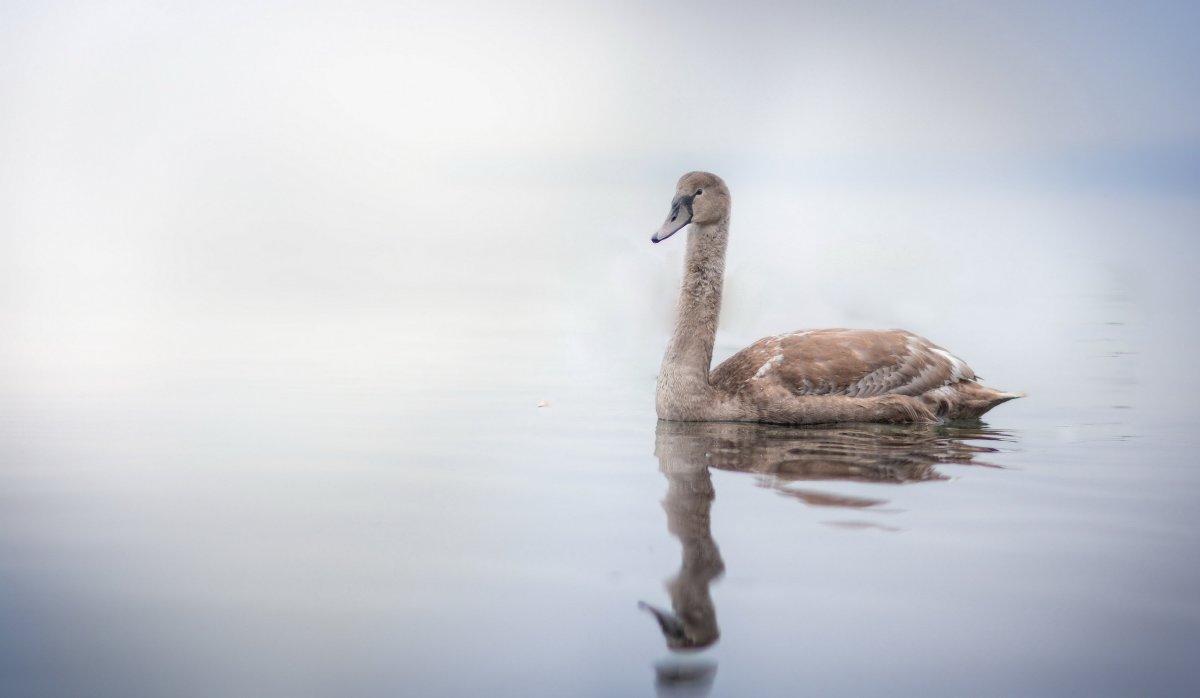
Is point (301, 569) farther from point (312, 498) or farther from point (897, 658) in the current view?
point (897, 658)

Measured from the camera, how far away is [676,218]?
9.74 metres

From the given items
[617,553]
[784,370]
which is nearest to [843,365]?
[784,370]

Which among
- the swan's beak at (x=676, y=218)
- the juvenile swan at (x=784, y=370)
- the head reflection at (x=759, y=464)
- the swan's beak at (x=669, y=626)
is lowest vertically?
the swan's beak at (x=669, y=626)

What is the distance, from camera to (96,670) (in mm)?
3613

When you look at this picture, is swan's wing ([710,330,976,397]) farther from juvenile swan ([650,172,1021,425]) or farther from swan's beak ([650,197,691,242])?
swan's beak ([650,197,691,242])

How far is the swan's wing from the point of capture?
30.4ft

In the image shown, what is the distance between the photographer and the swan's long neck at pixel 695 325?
9.32m

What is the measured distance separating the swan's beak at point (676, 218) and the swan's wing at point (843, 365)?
1195 millimetres

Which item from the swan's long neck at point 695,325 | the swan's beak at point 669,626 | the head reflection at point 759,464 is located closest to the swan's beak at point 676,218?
the swan's long neck at point 695,325

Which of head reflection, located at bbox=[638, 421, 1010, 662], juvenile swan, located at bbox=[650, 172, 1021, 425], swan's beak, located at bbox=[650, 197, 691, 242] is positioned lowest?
head reflection, located at bbox=[638, 421, 1010, 662]

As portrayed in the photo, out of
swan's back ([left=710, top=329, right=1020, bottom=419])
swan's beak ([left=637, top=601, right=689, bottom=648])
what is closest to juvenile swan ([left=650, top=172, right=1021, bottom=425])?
swan's back ([left=710, top=329, right=1020, bottom=419])

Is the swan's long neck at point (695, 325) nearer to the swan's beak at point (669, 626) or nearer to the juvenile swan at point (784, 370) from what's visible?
the juvenile swan at point (784, 370)

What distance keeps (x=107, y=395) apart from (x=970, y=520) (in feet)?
29.9

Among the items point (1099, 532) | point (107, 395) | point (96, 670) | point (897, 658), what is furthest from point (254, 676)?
point (107, 395)
